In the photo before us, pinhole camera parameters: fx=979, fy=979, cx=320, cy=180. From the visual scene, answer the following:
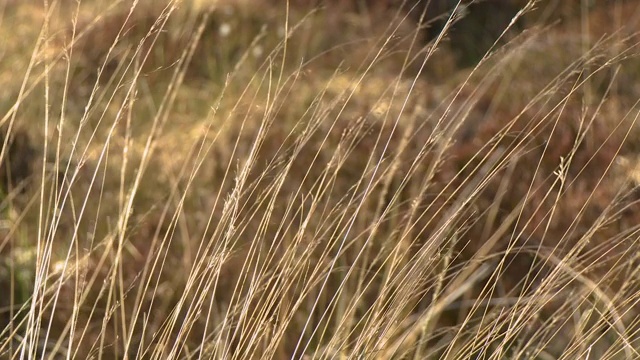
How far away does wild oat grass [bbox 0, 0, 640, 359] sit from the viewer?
7.58 feet

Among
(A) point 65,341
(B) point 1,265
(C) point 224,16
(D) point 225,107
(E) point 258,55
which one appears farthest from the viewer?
(C) point 224,16

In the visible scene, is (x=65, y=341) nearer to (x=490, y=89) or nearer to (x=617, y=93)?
(x=490, y=89)

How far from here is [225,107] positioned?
5.41m

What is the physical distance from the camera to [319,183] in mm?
4391

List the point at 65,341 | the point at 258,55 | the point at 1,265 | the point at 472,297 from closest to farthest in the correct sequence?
the point at 65,341 → the point at 472,297 → the point at 1,265 → the point at 258,55

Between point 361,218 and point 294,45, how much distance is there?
8.54 ft

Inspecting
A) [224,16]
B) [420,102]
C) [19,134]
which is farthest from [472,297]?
[224,16]

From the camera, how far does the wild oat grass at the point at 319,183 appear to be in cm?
→ 231

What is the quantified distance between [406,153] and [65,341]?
168 centimetres

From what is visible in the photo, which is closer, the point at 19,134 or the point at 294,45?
the point at 19,134

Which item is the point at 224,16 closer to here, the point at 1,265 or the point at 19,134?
the point at 19,134

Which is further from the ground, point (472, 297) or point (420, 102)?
point (420, 102)

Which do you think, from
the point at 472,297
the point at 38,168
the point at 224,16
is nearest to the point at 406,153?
the point at 472,297

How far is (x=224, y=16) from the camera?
6.55 meters
